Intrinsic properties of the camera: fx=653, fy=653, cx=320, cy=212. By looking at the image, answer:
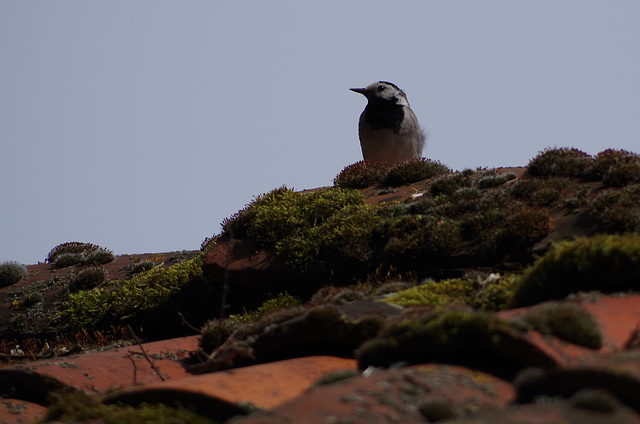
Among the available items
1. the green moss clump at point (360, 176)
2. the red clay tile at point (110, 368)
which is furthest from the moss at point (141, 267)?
the red clay tile at point (110, 368)

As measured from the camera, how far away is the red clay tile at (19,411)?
4.51 meters

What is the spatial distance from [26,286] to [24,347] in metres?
2.77

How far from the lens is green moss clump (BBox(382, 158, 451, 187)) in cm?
1185

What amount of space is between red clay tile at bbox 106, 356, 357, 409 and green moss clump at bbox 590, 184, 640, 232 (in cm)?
423

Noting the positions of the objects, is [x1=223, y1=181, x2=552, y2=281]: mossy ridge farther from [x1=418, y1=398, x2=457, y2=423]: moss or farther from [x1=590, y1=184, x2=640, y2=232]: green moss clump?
[x1=418, y1=398, x2=457, y2=423]: moss

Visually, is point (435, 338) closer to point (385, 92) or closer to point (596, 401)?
point (596, 401)

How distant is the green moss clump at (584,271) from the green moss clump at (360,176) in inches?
279

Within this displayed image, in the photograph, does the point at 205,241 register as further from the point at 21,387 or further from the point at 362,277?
the point at 21,387

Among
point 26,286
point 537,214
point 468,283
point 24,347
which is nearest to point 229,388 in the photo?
point 468,283

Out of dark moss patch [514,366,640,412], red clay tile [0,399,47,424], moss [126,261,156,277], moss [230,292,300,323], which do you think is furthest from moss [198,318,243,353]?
moss [126,261,156,277]

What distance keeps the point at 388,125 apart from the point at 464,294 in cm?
1115

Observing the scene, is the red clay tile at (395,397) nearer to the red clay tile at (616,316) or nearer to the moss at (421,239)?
the red clay tile at (616,316)

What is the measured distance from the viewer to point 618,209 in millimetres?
7234

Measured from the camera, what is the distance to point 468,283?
22.6 feet
